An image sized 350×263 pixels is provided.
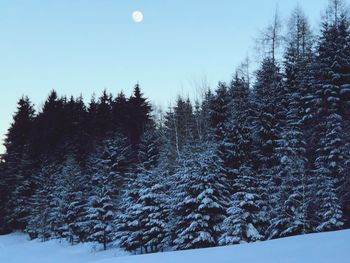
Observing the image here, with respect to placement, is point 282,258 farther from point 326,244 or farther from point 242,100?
point 242,100

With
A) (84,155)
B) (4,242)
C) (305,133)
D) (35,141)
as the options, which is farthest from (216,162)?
(35,141)

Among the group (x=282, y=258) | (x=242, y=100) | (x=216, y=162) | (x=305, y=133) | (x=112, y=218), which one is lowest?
(x=112, y=218)

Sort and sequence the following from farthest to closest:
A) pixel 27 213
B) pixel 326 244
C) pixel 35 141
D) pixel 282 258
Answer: pixel 35 141 < pixel 27 213 < pixel 326 244 < pixel 282 258

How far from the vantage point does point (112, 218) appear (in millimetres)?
31375

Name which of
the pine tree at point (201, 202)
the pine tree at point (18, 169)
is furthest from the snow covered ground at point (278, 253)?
the pine tree at point (18, 169)

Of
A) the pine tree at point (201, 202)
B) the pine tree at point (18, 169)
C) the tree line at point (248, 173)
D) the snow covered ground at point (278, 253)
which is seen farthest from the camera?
the pine tree at point (18, 169)

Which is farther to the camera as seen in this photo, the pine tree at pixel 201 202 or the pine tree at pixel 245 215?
the pine tree at pixel 201 202

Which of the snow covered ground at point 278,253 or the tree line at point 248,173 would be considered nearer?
the snow covered ground at point 278,253

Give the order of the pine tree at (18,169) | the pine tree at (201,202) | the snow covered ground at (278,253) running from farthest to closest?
the pine tree at (18,169)
the pine tree at (201,202)
the snow covered ground at (278,253)

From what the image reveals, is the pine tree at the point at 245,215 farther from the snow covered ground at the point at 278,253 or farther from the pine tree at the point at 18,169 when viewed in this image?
the pine tree at the point at 18,169

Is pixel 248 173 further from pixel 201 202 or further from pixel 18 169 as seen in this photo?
pixel 18 169

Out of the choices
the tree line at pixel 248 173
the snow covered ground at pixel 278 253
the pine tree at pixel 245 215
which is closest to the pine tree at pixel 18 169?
the tree line at pixel 248 173

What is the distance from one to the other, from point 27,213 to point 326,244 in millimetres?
46784

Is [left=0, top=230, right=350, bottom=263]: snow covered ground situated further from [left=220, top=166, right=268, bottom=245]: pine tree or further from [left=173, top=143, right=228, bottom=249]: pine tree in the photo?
[left=173, top=143, right=228, bottom=249]: pine tree
